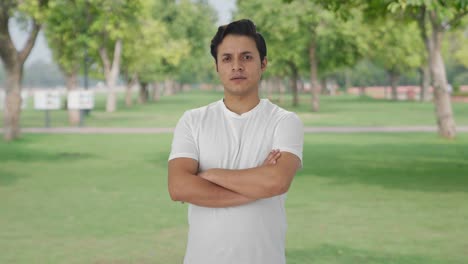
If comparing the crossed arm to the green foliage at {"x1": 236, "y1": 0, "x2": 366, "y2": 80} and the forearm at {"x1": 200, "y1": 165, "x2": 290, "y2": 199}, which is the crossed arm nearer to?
the forearm at {"x1": 200, "y1": 165, "x2": 290, "y2": 199}

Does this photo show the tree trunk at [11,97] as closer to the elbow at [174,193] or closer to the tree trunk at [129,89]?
the elbow at [174,193]

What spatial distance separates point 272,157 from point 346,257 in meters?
5.02

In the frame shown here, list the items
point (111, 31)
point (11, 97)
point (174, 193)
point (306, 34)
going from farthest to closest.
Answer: point (306, 34), point (111, 31), point (11, 97), point (174, 193)

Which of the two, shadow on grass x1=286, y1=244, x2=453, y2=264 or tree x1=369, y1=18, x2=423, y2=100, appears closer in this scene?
shadow on grass x1=286, y1=244, x2=453, y2=264

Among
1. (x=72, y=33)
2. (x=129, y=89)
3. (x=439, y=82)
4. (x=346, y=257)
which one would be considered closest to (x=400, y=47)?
(x=129, y=89)

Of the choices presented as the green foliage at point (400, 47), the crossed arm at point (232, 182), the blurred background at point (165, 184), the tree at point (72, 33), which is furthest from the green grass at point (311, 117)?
the crossed arm at point (232, 182)

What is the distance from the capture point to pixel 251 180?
3561mm

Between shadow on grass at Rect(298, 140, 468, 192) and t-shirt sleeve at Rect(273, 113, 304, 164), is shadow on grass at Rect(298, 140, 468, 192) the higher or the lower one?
the lower one

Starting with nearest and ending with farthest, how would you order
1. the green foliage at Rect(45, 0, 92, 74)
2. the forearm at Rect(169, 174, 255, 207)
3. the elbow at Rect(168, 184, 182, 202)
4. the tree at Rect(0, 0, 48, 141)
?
the forearm at Rect(169, 174, 255, 207) < the elbow at Rect(168, 184, 182, 202) < the tree at Rect(0, 0, 48, 141) < the green foliage at Rect(45, 0, 92, 74)

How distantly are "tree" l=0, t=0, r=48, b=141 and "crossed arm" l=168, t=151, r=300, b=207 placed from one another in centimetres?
2132

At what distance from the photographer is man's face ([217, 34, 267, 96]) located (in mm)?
3596

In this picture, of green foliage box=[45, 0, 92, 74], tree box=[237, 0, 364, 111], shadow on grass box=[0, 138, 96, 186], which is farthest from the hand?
tree box=[237, 0, 364, 111]

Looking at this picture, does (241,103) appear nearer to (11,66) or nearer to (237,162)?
(237,162)

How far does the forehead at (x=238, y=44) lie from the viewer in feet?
11.8
